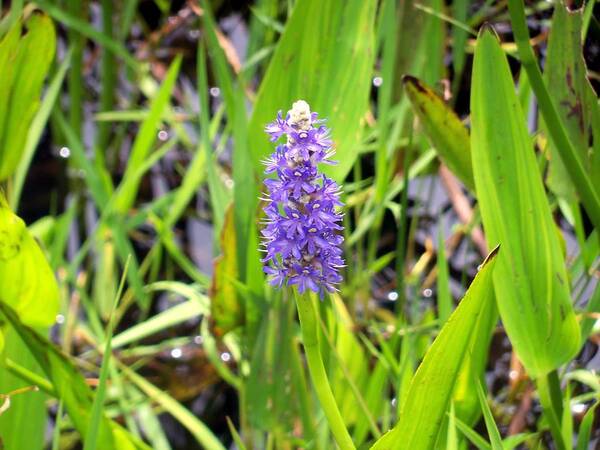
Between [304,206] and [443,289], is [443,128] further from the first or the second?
[304,206]

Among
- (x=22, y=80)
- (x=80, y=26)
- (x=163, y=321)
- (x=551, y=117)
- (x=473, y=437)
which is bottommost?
(x=473, y=437)

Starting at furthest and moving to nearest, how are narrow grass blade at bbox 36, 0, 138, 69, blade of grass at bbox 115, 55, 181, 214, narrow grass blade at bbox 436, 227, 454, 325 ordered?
1. narrow grass blade at bbox 36, 0, 138, 69
2. blade of grass at bbox 115, 55, 181, 214
3. narrow grass blade at bbox 436, 227, 454, 325

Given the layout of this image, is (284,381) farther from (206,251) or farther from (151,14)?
(151,14)

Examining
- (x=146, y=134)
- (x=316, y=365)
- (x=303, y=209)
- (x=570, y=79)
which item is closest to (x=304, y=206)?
(x=303, y=209)

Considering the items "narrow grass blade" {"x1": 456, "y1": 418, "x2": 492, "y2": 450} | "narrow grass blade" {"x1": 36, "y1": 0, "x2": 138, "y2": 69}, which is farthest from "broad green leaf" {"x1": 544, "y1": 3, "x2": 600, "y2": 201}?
"narrow grass blade" {"x1": 36, "y1": 0, "x2": 138, "y2": 69}

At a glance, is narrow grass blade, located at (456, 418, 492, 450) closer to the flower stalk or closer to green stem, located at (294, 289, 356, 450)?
green stem, located at (294, 289, 356, 450)

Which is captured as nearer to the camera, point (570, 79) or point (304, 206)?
point (304, 206)
